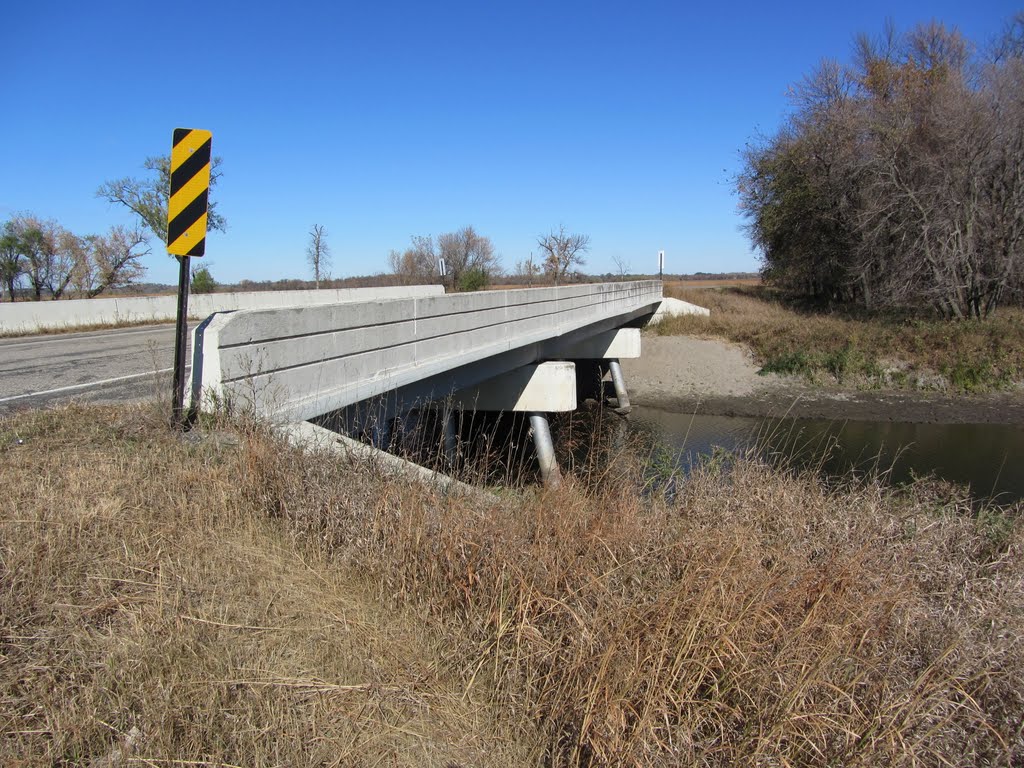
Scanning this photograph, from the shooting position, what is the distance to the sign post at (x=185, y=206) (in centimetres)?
493

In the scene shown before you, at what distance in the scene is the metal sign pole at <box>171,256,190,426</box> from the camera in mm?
4656

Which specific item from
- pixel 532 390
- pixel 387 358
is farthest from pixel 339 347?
pixel 532 390

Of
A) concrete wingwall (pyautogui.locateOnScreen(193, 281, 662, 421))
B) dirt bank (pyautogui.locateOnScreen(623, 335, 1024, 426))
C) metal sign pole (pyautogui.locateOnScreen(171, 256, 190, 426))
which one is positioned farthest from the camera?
dirt bank (pyautogui.locateOnScreen(623, 335, 1024, 426))

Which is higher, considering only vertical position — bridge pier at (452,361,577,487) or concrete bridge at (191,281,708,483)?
concrete bridge at (191,281,708,483)

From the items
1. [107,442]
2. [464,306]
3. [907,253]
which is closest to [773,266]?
[907,253]

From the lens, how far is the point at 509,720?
7.50 feet

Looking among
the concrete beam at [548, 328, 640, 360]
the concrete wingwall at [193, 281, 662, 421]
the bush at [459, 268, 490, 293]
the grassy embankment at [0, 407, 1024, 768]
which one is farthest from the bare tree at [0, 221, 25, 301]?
the grassy embankment at [0, 407, 1024, 768]

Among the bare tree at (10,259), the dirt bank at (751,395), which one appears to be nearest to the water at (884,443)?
the dirt bank at (751,395)

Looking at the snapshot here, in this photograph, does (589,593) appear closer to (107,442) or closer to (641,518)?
(641,518)

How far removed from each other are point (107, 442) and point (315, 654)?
298cm

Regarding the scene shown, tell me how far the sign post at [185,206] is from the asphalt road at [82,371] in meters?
0.79

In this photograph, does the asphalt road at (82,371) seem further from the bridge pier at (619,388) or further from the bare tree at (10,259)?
the bare tree at (10,259)

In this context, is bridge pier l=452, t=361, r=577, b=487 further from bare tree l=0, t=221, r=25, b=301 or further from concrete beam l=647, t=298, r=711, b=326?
bare tree l=0, t=221, r=25, b=301

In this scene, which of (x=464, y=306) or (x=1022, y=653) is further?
(x=464, y=306)
